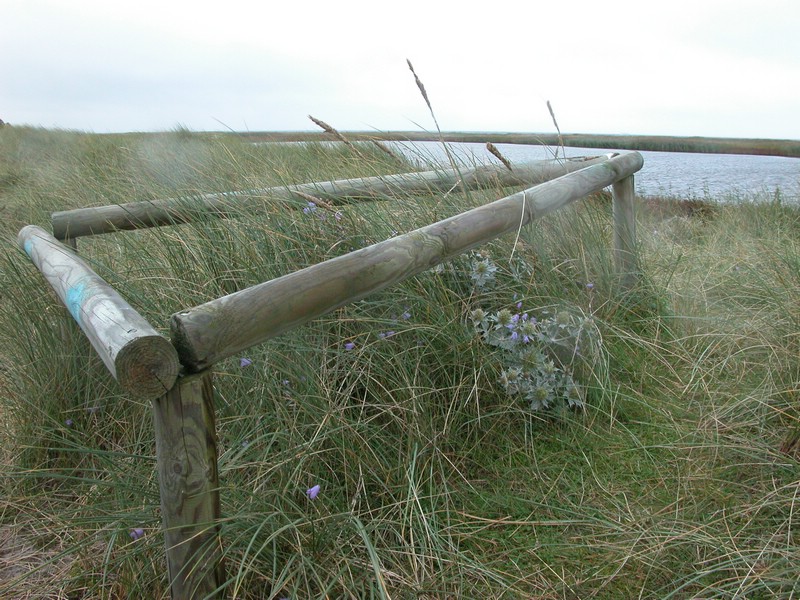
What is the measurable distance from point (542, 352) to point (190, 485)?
1.54m

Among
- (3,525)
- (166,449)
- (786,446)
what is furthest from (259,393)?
(786,446)

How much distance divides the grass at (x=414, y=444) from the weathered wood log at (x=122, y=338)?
342 millimetres

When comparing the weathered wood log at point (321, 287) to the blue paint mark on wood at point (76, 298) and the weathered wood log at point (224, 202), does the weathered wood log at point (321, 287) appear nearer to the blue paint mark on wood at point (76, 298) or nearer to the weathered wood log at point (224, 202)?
the blue paint mark on wood at point (76, 298)

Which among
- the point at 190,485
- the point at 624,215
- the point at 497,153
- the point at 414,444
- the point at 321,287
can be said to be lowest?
the point at 414,444

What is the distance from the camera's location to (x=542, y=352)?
248 centimetres

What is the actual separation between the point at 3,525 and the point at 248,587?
3.60ft

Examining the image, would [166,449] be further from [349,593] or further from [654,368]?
[654,368]

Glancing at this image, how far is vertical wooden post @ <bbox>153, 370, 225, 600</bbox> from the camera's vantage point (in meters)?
1.23

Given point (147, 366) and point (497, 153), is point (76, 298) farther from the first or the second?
point (497, 153)

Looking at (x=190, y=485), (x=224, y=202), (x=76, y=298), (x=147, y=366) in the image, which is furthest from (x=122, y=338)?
(x=224, y=202)

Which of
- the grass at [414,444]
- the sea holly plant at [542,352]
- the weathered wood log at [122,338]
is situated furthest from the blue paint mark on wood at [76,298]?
the sea holly plant at [542,352]

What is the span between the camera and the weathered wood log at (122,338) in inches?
44.3

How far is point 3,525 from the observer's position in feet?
6.97

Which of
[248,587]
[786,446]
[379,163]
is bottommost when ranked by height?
[248,587]
